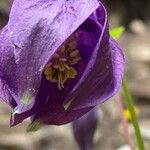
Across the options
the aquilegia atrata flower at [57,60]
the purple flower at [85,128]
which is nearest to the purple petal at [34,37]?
the aquilegia atrata flower at [57,60]

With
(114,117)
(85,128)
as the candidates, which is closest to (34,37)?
(85,128)

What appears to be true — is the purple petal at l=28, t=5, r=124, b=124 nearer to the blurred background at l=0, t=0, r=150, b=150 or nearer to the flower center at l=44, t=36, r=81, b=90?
the flower center at l=44, t=36, r=81, b=90

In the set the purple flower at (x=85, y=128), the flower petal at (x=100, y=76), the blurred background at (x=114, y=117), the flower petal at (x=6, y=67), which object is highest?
the flower petal at (x=6, y=67)

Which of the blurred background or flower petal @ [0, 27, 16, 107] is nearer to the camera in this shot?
flower petal @ [0, 27, 16, 107]

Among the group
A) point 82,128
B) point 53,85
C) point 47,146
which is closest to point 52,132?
point 47,146

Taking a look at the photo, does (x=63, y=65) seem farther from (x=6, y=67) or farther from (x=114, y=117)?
(x=114, y=117)

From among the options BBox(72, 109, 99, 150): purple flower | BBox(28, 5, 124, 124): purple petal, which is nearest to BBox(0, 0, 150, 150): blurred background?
BBox(72, 109, 99, 150): purple flower

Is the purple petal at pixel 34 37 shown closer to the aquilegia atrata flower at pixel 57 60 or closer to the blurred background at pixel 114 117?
the aquilegia atrata flower at pixel 57 60
